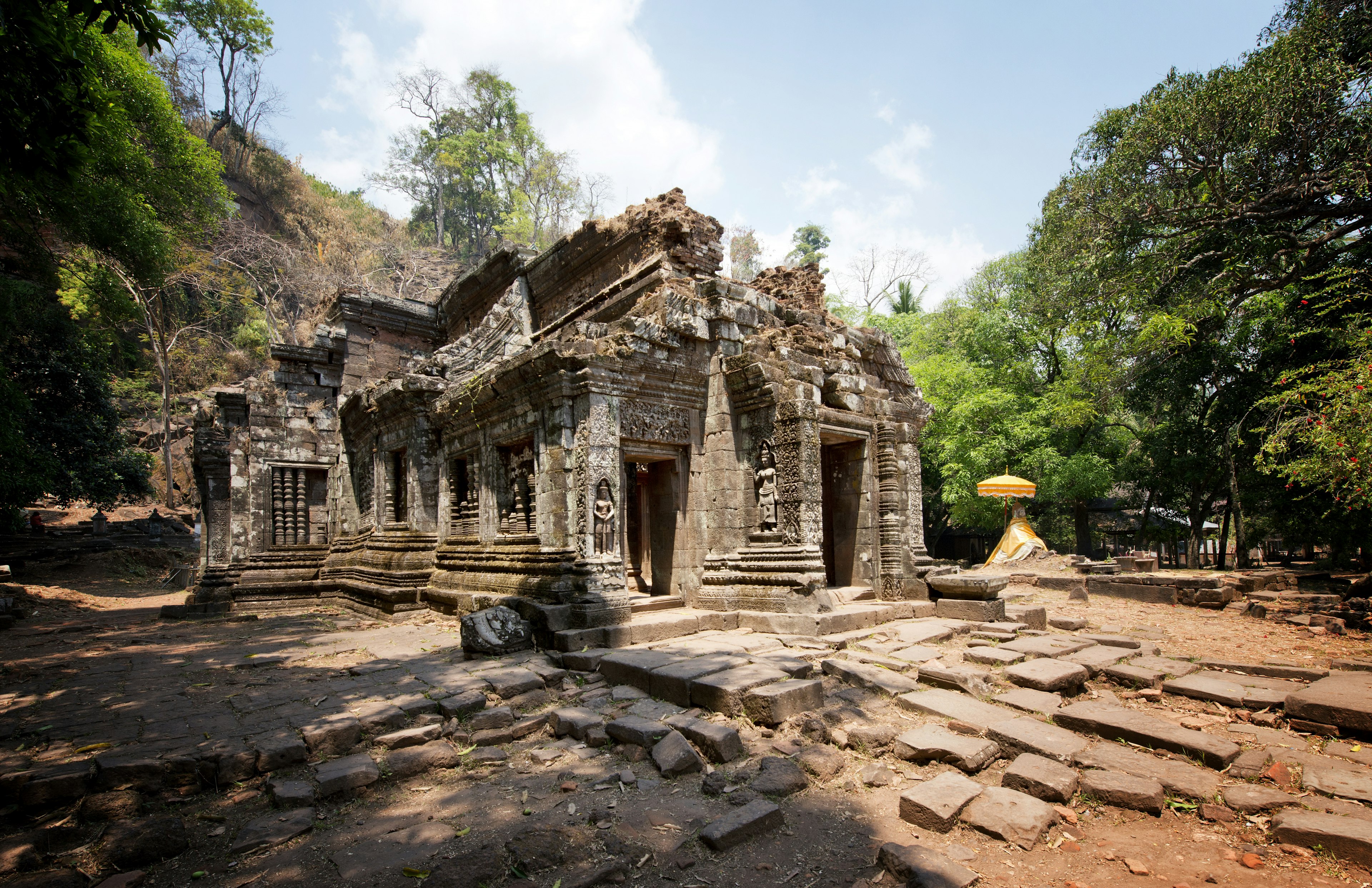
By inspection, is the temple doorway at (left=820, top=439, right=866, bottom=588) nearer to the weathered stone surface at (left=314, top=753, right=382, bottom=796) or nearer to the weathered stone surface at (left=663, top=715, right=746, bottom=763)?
the weathered stone surface at (left=663, top=715, right=746, bottom=763)

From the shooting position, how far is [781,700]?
4.35 m

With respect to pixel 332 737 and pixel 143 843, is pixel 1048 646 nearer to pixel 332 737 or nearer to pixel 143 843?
pixel 332 737

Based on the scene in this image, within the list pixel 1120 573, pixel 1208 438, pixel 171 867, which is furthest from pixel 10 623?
pixel 1208 438

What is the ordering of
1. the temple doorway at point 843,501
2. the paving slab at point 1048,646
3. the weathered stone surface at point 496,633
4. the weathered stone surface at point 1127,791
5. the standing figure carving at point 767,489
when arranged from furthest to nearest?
1. the temple doorway at point 843,501
2. the standing figure carving at point 767,489
3. the weathered stone surface at point 496,633
4. the paving slab at point 1048,646
5. the weathered stone surface at point 1127,791

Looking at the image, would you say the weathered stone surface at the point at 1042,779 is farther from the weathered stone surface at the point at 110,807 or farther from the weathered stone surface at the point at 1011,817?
the weathered stone surface at the point at 110,807

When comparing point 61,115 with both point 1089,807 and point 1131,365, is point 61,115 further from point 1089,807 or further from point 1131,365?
point 1131,365

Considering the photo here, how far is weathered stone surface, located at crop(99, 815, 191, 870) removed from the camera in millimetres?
2922

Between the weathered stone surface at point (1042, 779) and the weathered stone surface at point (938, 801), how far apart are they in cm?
22

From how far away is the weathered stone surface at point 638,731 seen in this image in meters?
4.05

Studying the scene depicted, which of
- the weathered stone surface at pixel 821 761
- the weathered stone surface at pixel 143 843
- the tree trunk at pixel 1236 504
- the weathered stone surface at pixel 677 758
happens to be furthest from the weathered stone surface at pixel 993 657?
the tree trunk at pixel 1236 504

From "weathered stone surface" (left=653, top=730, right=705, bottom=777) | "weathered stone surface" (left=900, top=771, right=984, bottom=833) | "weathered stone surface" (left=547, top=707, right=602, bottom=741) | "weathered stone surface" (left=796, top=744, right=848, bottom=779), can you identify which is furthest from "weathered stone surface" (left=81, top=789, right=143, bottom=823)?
"weathered stone surface" (left=900, top=771, right=984, bottom=833)

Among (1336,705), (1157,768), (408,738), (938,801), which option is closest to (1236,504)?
(1336,705)

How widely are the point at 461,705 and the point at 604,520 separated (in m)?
2.61

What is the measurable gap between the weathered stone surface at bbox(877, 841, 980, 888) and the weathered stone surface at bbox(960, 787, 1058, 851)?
0.40 metres
